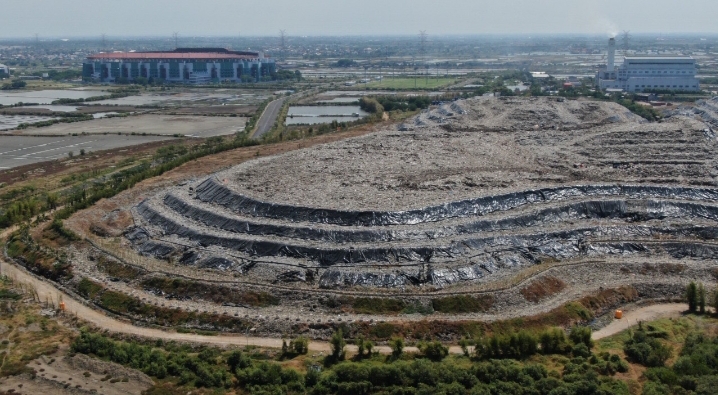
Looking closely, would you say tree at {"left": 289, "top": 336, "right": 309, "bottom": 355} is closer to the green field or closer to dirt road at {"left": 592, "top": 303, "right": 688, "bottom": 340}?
dirt road at {"left": 592, "top": 303, "right": 688, "bottom": 340}

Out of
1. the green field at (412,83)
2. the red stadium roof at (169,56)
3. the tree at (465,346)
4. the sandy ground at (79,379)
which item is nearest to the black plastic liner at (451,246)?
the tree at (465,346)

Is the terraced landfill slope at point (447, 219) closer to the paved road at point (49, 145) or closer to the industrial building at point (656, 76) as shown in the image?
the paved road at point (49, 145)

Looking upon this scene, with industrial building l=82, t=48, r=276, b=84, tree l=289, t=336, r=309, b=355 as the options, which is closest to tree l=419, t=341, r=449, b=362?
tree l=289, t=336, r=309, b=355

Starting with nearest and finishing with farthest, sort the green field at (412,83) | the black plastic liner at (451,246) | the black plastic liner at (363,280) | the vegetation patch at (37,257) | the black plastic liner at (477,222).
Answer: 1. the black plastic liner at (363,280)
2. the black plastic liner at (451,246)
3. the vegetation patch at (37,257)
4. the black plastic liner at (477,222)
5. the green field at (412,83)

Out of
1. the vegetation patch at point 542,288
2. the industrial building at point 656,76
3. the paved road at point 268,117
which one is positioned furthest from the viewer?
the industrial building at point 656,76

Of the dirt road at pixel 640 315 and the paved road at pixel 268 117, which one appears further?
the paved road at pixel 268 117

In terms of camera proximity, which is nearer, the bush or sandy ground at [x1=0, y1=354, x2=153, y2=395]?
sandy ground at [x1=0, y1=354, x2=153, y2=395]
